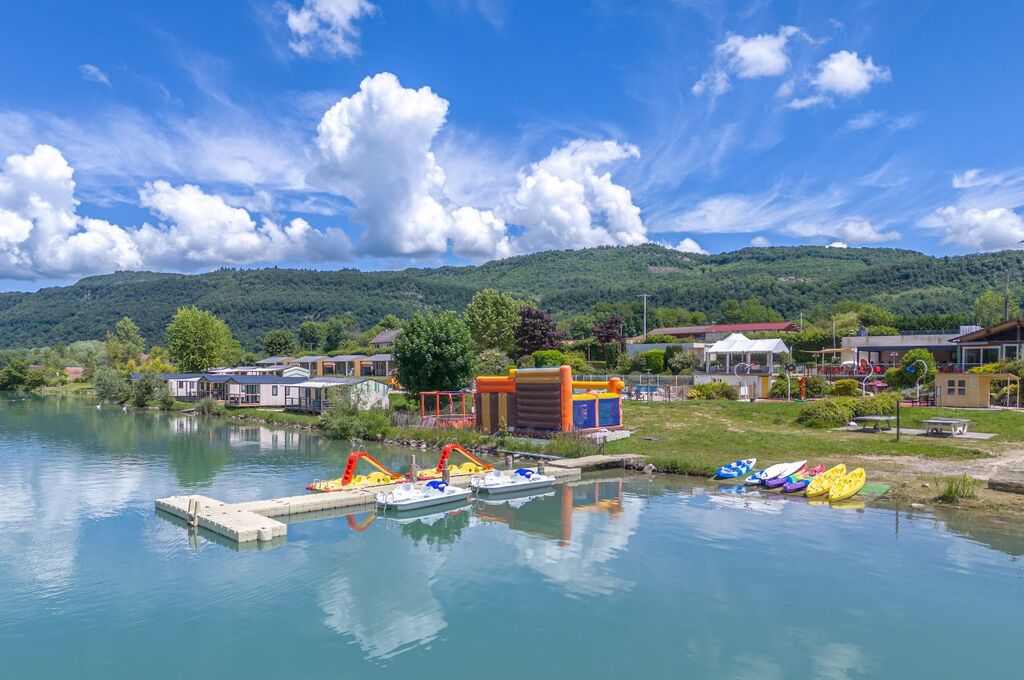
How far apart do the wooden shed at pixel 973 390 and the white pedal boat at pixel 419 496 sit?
2576 centimetres

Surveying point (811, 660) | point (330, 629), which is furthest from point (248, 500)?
point (811, 660)

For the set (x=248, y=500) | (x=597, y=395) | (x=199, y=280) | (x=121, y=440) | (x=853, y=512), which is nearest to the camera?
(x=853, y=512)

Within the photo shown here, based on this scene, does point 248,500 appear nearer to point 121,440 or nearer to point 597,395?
point 597,395

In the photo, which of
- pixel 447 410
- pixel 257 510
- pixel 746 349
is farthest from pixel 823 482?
pixel 746 349

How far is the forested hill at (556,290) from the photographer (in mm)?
115438

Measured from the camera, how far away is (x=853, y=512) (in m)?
19.5

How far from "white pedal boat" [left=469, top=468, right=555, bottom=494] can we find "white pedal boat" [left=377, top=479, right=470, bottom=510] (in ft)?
3.68

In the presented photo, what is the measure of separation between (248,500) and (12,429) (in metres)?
31.3

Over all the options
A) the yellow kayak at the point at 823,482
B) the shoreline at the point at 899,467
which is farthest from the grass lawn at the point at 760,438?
the yellow kayak at the point at 823,482

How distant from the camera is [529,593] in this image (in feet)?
45.7

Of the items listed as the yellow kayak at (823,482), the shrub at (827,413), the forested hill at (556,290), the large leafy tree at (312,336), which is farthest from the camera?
the forested hill at (556,290)

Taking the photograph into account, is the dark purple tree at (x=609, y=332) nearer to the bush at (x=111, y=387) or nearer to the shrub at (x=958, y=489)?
the shrub at (x=958, y=489)

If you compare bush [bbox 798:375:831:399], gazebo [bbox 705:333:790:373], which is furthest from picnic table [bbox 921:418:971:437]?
gazebo [bbox 705:333:790:373]

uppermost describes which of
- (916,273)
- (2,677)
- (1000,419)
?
(916,273)
